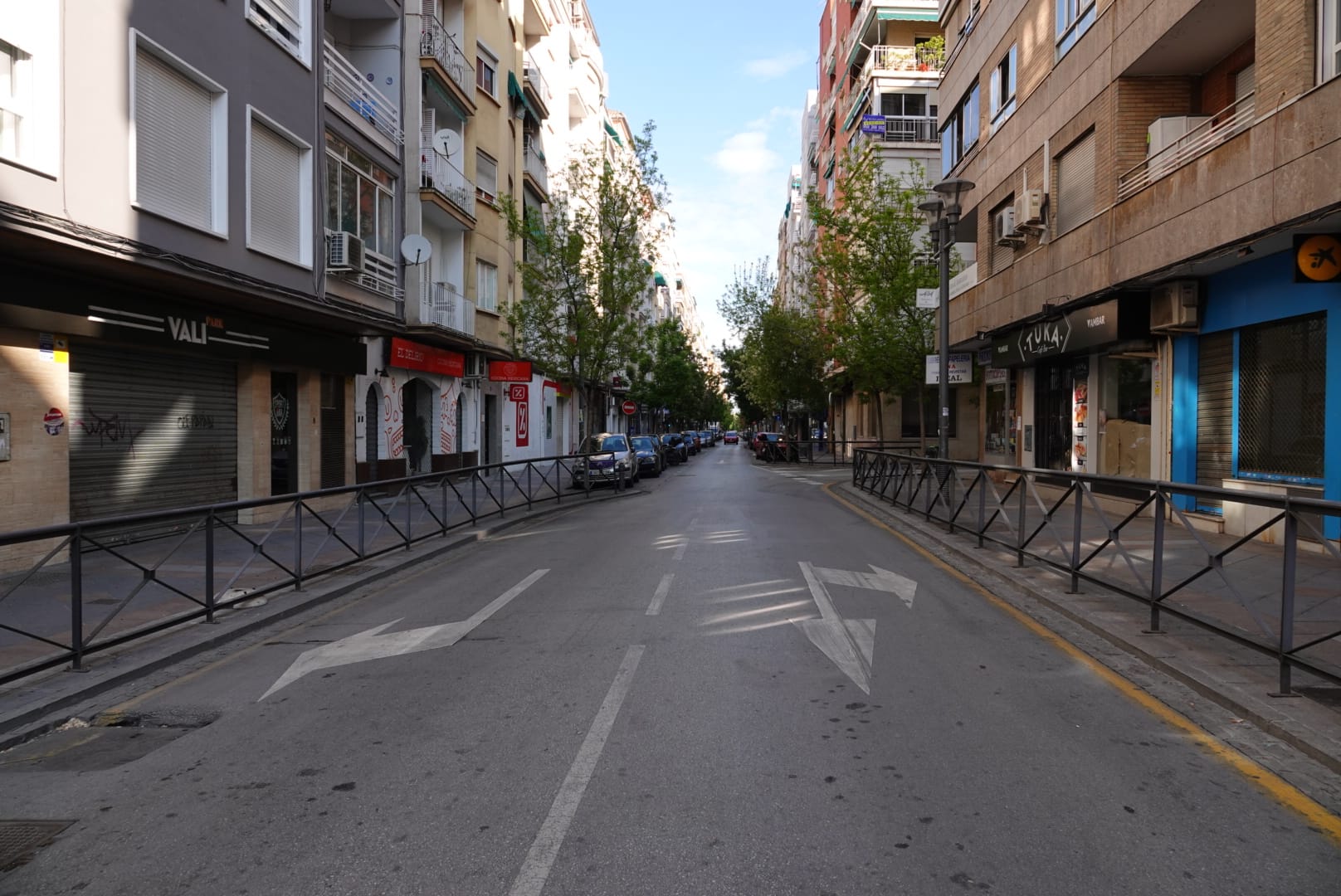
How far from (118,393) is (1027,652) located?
39.2 ft

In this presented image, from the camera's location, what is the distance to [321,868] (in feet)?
10.8

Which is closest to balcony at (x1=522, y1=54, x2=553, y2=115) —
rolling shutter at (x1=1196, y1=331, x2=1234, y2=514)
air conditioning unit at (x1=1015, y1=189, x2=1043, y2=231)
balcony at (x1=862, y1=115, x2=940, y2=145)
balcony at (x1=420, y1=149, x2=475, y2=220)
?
balcony at (x1=420, y1=149, x2=475, y2=220)

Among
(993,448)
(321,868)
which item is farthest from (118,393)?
(993,448)

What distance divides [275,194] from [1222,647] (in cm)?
1505

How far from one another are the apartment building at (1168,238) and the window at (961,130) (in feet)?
4.04

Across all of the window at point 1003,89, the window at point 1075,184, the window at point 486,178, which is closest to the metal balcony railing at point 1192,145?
the window at point 1075,184

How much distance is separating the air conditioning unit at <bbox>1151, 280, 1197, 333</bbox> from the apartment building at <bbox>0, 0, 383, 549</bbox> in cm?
1369

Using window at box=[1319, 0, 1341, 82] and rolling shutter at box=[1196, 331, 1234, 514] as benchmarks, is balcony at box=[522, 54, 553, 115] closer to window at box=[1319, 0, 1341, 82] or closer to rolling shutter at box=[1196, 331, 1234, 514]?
rolling shutter at box=[1196, 331, 1234, 514]

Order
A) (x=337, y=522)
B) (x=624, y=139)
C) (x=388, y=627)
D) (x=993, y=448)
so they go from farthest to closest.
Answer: (x=624, y=139)
(x=993, y=448)
(x=337, y=522)
(x=388, y=627)

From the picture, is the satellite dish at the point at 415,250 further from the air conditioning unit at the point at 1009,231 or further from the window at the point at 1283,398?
the window at the point at 1283,398

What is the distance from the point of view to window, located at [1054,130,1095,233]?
16375mm

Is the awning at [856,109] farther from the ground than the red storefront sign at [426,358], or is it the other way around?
the awning at [856,109]

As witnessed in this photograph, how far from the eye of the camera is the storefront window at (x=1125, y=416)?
600 inches

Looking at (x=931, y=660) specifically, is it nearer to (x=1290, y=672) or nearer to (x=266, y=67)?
(x=1290, y=672)
